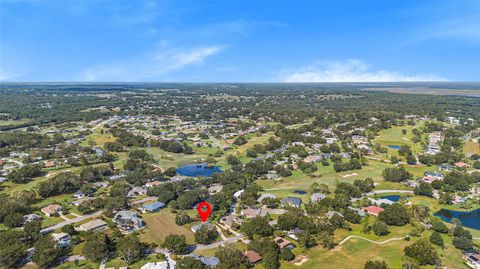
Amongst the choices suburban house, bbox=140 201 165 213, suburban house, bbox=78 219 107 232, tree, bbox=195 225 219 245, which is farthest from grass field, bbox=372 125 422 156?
suburban house, bbox=78 219 107 232

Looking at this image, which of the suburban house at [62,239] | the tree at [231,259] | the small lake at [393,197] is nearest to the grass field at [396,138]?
the small lake at [393,197]

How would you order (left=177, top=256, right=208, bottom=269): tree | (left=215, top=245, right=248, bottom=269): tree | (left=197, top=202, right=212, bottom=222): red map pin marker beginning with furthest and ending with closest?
(left=197, top=202, right=212, bottom=222): red map pin marker < (left=215, top=245, right=248, bottom=269): tree < (left=177, top=256, right=208, bottom=269): tree

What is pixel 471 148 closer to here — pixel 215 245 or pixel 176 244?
pixel 215 245

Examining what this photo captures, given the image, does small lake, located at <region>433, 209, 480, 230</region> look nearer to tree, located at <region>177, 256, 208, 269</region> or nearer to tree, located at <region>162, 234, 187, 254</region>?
tree, located at <region>177, 256, 208, 269</region>

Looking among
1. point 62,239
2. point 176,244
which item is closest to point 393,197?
point 176,244

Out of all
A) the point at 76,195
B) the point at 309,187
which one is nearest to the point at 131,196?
the point at 76,195

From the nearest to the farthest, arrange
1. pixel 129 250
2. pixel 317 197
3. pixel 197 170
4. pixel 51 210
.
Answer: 1. pixel 129 250
2. pixel 51 210
3. pixel 317 197
4. pixel 197 170

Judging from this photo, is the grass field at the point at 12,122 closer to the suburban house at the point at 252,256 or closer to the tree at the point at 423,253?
the suburban house at the point at 252,256
